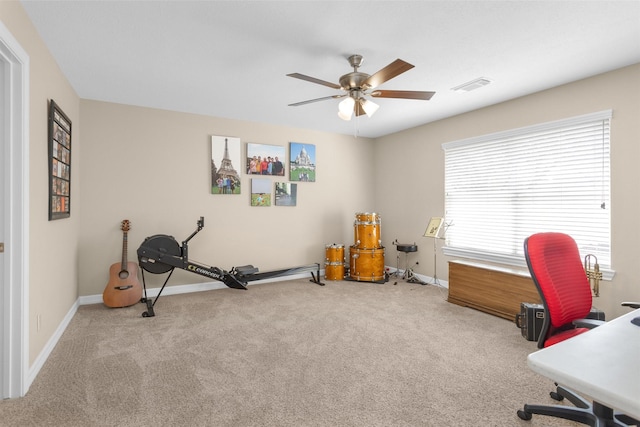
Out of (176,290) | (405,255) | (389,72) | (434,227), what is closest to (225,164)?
(176,290)

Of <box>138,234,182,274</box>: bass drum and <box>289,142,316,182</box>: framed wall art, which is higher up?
<box>289,142,316,182</box>: framed wall art

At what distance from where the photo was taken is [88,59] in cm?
318

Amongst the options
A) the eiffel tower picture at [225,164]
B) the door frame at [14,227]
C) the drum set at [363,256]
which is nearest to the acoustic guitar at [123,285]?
the eiffel tower picture at [225,164]

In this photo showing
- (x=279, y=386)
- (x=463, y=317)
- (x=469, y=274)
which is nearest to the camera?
(x=279, y=386)

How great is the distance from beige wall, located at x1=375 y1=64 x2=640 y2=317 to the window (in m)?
0.11

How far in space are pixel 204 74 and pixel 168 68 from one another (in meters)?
0.35

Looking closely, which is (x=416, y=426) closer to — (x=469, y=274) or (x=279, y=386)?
(x=279, y=386)

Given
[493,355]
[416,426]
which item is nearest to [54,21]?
[416,426]

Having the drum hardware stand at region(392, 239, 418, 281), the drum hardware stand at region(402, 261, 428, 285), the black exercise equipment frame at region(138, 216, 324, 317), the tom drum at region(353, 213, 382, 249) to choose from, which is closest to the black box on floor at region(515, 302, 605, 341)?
the drum hardware stand at region(402, 261, 428, 285)

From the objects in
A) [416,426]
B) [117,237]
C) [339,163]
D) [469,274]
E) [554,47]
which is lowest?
[416,426]

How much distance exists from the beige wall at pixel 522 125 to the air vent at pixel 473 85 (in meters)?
0.84

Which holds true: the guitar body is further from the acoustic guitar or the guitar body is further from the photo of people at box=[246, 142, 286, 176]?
the photo of people at box=[246, 142, 286, 176]

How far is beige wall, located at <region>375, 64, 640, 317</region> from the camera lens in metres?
3.29

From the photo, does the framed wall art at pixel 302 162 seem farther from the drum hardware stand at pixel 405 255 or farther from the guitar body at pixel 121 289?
the guitar body at pixel 121 289
